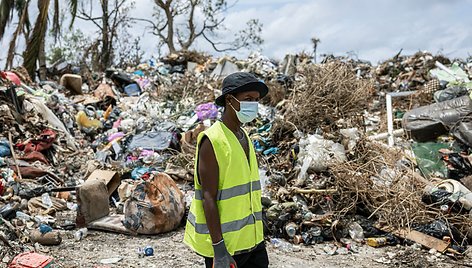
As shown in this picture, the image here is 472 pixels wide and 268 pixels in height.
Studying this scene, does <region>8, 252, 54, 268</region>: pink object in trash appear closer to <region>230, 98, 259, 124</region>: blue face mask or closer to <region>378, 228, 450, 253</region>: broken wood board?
<region>230, 98, 259, 124</region>: blue face mask

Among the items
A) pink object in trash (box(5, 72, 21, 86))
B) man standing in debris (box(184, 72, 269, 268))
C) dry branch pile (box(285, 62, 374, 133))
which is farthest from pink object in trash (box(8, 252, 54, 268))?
pink object in trash (box(5, 72, 21, 86))

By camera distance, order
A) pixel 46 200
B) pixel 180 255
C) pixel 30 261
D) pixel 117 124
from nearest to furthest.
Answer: pixel 30 261 < pixel 180 255 < pixel 46 200 < pixel 117 124

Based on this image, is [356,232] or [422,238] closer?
[422,238]

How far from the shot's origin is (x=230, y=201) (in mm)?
2043

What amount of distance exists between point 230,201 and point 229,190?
5 centimetres

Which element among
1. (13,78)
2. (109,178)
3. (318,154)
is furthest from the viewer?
(13,78)

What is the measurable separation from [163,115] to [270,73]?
3.64 m

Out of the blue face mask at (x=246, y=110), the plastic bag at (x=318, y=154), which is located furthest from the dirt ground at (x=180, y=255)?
the blue face mask at (x=246, y=110)

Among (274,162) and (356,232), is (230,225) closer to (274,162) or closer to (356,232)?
(356,232)

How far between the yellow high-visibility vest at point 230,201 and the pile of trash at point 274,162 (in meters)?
2.25

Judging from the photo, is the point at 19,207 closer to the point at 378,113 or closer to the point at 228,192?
the point at 228,192

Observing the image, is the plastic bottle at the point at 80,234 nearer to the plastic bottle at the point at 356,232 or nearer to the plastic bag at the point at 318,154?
the plastic bag at the point at 318,154

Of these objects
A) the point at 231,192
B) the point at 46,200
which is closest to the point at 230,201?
the point at 231,192

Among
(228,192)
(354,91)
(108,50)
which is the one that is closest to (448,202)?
(354,91)
